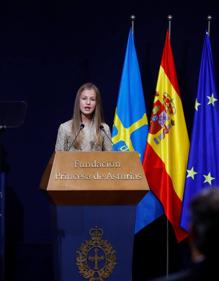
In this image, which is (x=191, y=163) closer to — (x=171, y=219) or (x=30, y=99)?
(x=171, y=219)

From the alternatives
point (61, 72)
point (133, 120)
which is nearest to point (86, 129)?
point (133, 120)

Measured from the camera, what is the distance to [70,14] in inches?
214

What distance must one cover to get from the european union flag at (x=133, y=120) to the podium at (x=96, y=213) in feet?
3.79

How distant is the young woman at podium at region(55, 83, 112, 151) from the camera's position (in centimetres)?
434

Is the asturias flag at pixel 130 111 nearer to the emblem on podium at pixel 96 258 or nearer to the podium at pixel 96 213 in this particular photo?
the podium at pixel 96 213

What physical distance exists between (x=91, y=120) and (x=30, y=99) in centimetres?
105

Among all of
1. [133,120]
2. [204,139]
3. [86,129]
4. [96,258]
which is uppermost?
[133,120]

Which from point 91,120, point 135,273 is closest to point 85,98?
point 91,120

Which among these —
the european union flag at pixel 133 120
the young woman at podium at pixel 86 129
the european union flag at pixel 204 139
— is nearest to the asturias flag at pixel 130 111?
the european union flag at pixel 133 120

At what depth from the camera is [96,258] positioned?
3859 mm

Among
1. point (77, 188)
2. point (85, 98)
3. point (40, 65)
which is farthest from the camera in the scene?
point (40, 65)

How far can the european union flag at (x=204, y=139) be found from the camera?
16.4ft

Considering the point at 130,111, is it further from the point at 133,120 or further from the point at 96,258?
the point at 96,258

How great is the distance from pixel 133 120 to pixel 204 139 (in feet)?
2.19
